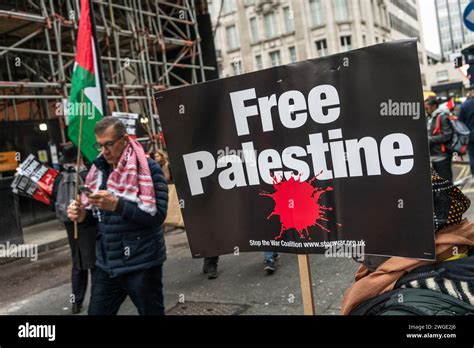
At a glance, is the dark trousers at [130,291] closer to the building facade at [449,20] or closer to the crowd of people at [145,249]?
the crowd of people at [145,249]

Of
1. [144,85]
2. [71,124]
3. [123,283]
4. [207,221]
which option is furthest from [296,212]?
[144,85]

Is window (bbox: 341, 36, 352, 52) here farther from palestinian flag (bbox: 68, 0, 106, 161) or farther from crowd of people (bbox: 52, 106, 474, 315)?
palestinian flag (bbox: 68, 0, 106, 161)

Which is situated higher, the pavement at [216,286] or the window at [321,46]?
the window at [321,46]

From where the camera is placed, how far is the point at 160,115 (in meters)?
2.27

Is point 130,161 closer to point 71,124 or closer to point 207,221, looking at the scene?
point 207,221

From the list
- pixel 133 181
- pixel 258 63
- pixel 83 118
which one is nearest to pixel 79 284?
pixel 83 118

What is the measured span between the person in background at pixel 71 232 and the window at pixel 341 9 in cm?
260

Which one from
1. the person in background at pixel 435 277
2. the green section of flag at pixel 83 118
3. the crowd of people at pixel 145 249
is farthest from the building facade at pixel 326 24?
the green section of flag at pixel 83 118

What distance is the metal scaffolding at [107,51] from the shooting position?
10.0m

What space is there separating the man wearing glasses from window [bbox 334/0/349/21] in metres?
2.19

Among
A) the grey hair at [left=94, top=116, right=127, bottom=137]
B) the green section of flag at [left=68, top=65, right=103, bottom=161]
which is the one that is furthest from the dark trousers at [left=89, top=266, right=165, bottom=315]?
the green section of flag at [left=68, top=65, right=103, bottom=161]

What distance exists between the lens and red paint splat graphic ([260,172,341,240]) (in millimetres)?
2014
